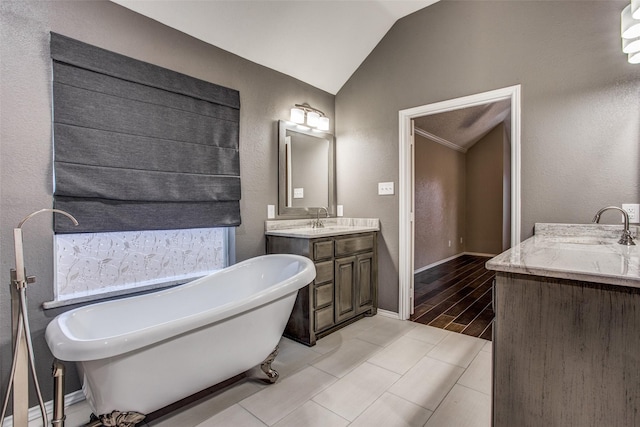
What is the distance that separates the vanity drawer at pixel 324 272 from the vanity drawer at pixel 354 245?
0.48 ft

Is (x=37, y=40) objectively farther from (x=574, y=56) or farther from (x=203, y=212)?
(x=574, y=56)

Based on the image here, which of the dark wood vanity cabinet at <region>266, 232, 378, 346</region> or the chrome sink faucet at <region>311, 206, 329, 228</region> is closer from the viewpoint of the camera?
the dark wood vanity cabinet at <region>266, 232, 378, 346</region>

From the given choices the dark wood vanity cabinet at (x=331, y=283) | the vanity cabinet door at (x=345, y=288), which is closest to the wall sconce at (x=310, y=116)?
the dark wood vanity cabinet at (x=331, y=283)

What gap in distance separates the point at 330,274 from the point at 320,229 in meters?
0.48

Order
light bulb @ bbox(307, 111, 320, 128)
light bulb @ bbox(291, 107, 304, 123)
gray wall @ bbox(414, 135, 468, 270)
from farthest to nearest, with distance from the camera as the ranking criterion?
gray wall @ bbox(414, 135, 468, 270) → light bulb @ bbox(307, 111, 320, 128) → light bulb @ bbox(291, 107, 304, 123)

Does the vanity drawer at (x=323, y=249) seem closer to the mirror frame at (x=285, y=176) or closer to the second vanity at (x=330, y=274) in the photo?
the second vanity at (x=330, y=274)

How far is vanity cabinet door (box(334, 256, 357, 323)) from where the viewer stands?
2.69 m

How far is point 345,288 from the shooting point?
278 centimetres

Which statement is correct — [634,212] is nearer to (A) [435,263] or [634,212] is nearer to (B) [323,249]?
(B) [323,249]

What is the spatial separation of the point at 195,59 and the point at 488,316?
3.55 metres

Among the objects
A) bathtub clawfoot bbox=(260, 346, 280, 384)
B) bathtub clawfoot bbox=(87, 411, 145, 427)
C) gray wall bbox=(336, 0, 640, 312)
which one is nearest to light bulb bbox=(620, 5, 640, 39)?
gray wall bbox=(336, 0, 640, 312)

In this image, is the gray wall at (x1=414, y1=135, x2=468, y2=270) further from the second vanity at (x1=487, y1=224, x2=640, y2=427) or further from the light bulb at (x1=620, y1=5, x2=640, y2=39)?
the second vanity at (x1=487, y1=224, x2=640, y2=427)

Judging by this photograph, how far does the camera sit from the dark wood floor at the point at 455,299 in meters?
2.87

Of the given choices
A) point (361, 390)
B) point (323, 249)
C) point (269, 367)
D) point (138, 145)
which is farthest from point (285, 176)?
point (361, 390)
